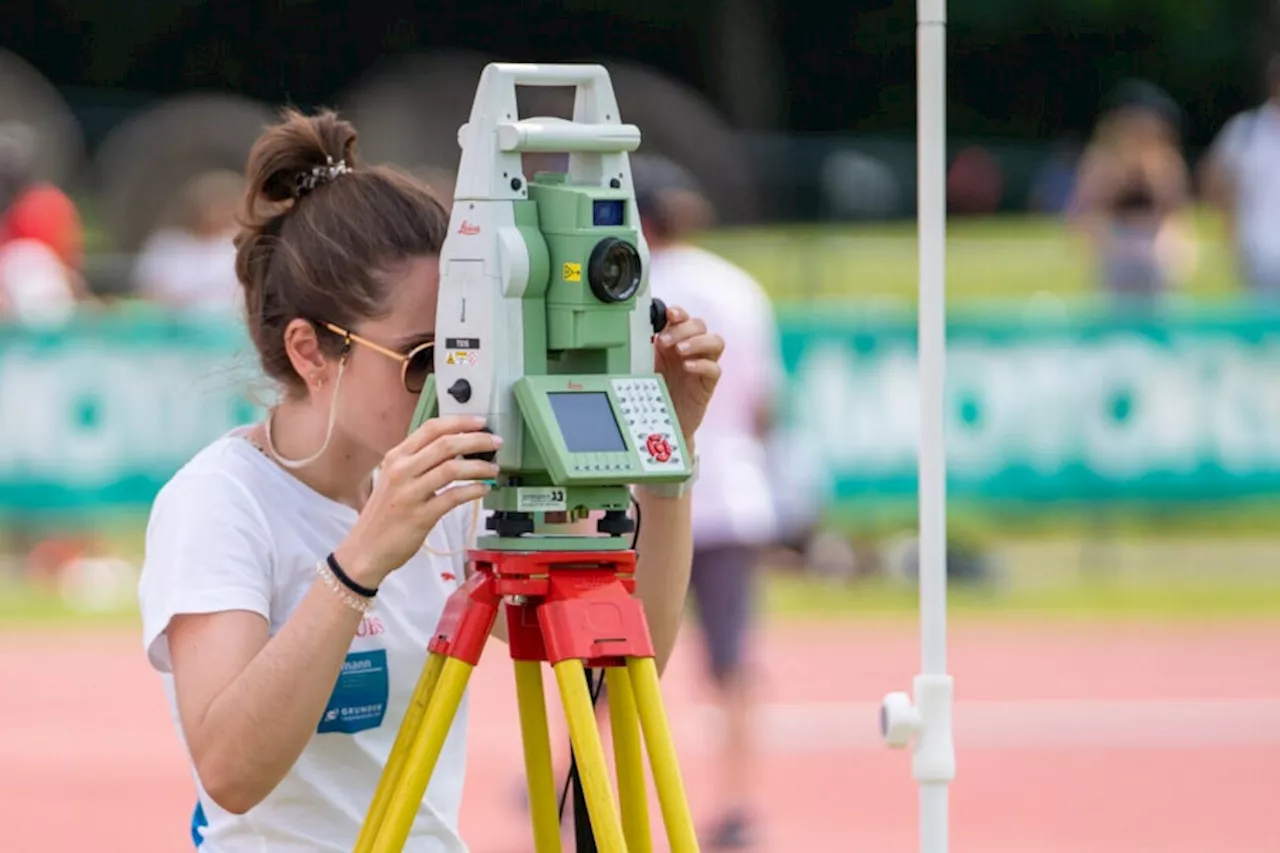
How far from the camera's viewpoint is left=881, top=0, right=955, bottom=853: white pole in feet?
11.0

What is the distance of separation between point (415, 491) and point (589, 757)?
418mm

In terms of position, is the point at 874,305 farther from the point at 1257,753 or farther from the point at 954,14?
the point at 954,14

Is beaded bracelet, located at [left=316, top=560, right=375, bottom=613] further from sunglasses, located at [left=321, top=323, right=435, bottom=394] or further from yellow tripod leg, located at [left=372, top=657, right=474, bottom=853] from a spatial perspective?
sunglasses, located at [left=321, top=323, right=435, bottom=394]

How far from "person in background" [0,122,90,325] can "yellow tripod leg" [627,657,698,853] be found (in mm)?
9654

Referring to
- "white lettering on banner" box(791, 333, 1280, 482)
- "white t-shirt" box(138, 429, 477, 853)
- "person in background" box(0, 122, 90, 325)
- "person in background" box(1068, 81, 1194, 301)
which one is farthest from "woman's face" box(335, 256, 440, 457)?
"person in background" box(1068, 81, 1194, 301)

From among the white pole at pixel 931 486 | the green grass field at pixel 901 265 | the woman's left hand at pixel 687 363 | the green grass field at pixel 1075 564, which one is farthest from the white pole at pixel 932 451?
the green grass field at pixel 901 265

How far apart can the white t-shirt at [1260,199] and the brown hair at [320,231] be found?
1019 cm

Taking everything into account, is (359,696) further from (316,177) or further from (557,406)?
(316,177)

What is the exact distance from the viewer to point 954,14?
29.5 meters

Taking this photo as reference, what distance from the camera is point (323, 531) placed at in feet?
11.1

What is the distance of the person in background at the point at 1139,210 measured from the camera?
1309 centimetres

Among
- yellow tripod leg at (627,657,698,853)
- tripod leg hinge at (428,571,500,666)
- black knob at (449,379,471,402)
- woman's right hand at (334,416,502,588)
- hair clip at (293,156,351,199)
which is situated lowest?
yellow tripod leg at (627,657,698,853)

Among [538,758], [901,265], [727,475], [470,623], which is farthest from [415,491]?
[901,265]

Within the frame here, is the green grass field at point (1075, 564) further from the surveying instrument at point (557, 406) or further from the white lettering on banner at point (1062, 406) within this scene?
the surveying instrument at point (557, 406)
